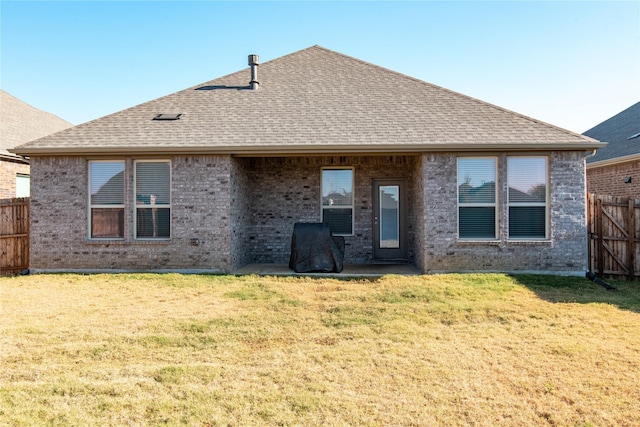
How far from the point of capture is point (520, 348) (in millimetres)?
4621

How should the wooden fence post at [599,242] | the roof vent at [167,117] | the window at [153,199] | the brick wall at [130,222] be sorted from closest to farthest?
the brick wall at [130,222] → the wooden fence post at [599,242] → the window at [153,199] → the roof vent at [167,117]

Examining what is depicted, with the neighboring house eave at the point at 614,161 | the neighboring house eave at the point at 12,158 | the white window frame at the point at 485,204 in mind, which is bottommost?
the white window frame at the point at 485,204

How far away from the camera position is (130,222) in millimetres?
9227

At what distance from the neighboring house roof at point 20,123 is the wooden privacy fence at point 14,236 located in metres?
3.92

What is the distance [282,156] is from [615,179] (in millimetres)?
11406

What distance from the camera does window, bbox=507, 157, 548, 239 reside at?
887cm

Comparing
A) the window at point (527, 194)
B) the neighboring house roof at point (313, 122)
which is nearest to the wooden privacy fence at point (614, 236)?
the window at point (527, 194)

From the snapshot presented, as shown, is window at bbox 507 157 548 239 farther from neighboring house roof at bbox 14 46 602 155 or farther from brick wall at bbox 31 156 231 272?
brick wall at bbox 31 156 231 272

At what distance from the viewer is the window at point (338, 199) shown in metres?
10.6

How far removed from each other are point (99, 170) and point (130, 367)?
6744mm

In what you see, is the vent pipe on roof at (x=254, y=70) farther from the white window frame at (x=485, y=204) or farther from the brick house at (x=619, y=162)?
the brick house at (x=619, y=162)

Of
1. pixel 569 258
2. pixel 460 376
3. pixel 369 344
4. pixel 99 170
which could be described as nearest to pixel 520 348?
pixel 460 376

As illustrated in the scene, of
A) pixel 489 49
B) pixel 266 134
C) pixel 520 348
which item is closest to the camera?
pixel 520 348

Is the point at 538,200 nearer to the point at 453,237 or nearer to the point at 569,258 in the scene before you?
the point at 569,258
